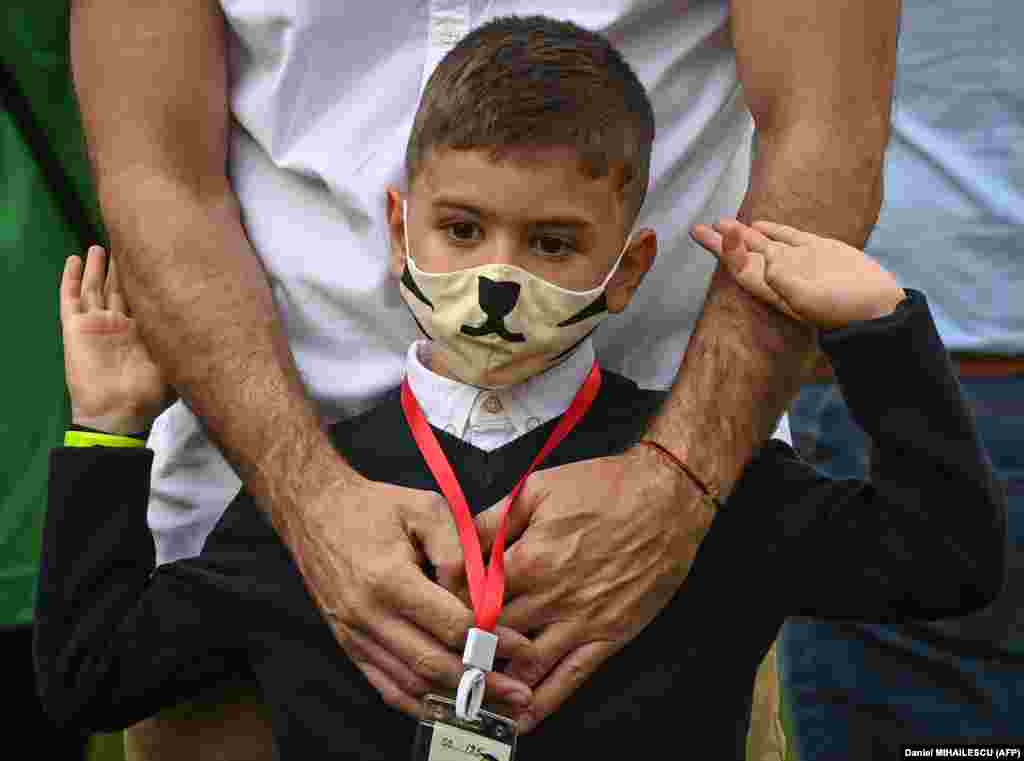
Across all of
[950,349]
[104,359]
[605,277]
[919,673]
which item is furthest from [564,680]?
[950,349]

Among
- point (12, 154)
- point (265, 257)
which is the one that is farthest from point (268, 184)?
point (12, 154)

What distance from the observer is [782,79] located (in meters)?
2.14

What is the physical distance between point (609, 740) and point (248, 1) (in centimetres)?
124

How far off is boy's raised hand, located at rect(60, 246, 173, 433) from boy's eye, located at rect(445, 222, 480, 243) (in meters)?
0.57

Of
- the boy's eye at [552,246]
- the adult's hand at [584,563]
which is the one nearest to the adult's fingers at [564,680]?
the adult's hand at [584,563]

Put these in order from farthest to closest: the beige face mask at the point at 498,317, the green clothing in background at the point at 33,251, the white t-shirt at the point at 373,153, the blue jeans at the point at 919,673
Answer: the blue jeans at the point at 919,673
the green clothing in background at the point at 33,251
the white t-shirt at the point at 373,153
the beige face mask at the point at 498,317

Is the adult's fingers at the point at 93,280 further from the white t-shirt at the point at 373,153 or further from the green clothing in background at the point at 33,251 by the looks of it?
the green clothing in background at the point at 33,251

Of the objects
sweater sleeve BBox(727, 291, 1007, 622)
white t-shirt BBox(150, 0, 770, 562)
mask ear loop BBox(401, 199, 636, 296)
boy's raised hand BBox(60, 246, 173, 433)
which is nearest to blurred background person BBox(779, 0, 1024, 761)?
white t-shirt BBox(150, 0, 770, 562)

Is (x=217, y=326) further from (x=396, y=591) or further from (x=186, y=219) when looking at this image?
(x=396, y=591)

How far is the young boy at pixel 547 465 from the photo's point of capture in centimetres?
188

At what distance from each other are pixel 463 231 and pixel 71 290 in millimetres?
711

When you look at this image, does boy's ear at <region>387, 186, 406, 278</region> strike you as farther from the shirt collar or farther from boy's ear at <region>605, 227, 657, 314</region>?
boy's ear at <region>605, 227, 657, 314</region>

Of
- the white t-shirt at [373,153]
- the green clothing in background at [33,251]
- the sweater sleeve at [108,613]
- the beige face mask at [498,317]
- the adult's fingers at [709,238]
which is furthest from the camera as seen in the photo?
the green clothing in background at [33,251]

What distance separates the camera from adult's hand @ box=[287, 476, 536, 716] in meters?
1.86
